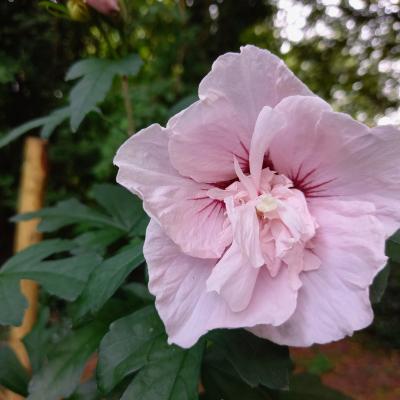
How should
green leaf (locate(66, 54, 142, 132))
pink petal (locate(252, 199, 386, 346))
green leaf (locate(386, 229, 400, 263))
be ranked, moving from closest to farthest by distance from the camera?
pink petal (locate(252, 199, 386, 346)), green leaf (locate(386, 229, 400, 263)), green leaf (locate(66, 54, 142, 132))

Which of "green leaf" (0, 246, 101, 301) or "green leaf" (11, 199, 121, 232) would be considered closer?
"green leaf" (0, 246, 101, 301)

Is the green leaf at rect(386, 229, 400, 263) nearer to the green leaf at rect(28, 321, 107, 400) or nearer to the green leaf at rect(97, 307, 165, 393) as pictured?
the green leaf at rect(97, 307, 165, 393)

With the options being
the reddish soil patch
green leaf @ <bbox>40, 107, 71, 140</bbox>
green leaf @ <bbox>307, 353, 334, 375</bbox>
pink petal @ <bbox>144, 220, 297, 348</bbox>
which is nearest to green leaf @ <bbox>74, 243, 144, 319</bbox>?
pink petal @ <bbox>144, 220, 297, 348</bbox>

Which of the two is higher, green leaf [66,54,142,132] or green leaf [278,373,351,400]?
green leaf [66,54,142,132]

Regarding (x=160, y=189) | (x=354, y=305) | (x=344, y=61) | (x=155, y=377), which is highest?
(x=160, y=189)

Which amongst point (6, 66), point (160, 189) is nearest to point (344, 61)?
point (6, 66)

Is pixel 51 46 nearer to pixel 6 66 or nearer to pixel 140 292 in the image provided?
pixel 6 66
